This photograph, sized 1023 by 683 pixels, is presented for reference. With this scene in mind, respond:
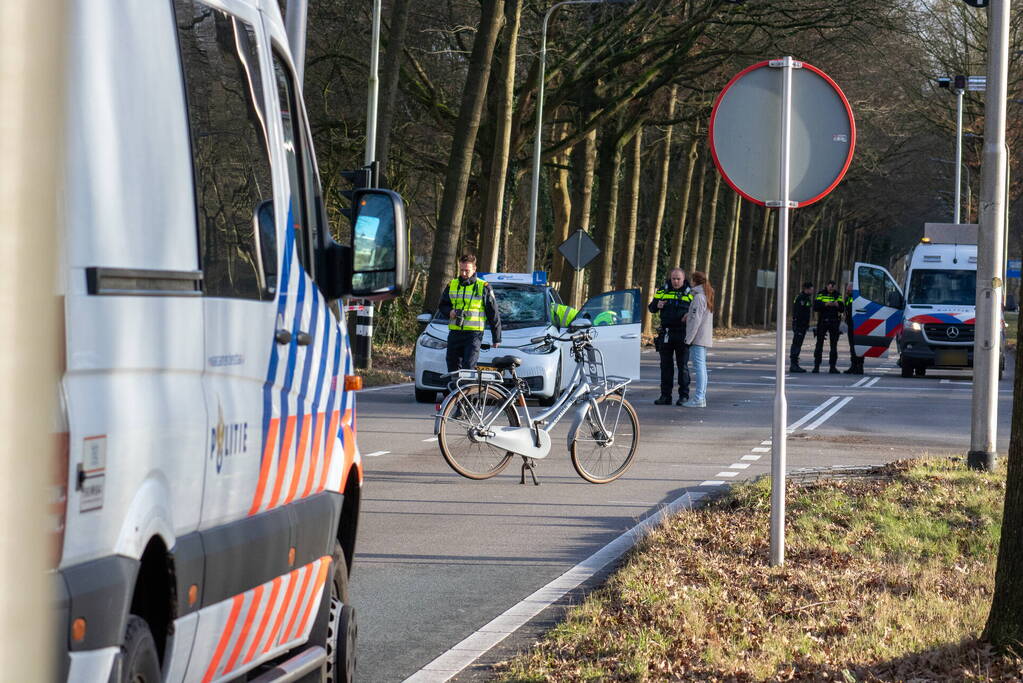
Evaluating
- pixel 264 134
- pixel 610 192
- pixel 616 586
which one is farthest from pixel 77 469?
pixel 610 192

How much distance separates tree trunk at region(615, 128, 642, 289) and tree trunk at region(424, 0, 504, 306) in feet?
41.7

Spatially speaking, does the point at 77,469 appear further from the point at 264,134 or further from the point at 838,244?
the point at 838,244

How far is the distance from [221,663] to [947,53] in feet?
159

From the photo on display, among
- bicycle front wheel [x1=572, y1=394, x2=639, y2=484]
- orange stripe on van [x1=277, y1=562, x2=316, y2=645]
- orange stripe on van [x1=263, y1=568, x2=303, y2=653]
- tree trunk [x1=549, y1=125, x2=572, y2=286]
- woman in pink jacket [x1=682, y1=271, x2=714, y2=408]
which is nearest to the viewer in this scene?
orange stripe on van [x1=263, y1=568, x2=303, y2=653]

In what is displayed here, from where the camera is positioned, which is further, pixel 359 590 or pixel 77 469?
pixel 359 590

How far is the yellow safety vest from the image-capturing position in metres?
17.1

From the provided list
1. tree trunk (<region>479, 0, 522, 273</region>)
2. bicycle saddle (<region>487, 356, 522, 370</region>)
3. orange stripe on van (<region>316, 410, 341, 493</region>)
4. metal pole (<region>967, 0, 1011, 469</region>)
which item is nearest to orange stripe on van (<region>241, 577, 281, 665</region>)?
orange stripe on van (<region>316, 410, 341, 493</region>)

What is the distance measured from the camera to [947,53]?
159 feet

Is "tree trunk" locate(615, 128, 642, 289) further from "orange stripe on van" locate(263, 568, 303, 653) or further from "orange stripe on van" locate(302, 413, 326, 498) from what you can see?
"orange stripe on van" locate(263, 568, 303, 653)

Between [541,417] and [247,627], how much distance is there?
8.10 metres

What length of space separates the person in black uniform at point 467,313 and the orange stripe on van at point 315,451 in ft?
39.0

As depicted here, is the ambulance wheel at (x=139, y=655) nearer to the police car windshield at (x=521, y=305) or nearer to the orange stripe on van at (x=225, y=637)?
the orange stripe on van at (x=225, y=637)

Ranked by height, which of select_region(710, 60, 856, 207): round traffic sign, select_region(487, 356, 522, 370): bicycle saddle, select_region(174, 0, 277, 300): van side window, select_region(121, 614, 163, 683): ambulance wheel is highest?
select_region(710, 60, 856, 207): round traffic sign

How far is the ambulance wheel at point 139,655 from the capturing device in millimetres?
2934
